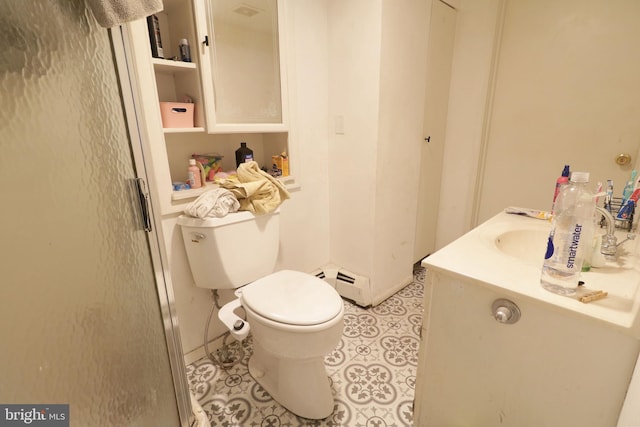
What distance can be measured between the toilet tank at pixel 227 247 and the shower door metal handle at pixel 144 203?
448mm

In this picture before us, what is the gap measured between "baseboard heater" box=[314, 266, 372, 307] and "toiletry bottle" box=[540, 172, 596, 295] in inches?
44.8

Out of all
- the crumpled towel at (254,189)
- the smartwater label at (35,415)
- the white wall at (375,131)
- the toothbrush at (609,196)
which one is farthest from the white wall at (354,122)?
the smartwater label at (35,415)

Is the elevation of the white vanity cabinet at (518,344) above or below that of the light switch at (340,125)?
below

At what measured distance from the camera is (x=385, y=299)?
1.85 meters

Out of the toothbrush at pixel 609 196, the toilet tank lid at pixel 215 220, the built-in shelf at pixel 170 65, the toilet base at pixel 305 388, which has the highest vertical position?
the built-in shelf at pixel 170 65

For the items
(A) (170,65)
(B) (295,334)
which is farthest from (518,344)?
(A) (170,65)

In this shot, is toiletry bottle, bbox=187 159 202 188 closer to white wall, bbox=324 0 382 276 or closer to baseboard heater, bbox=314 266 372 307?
white wall, bbox=324 0 382 276

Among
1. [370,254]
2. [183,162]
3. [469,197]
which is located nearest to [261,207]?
[183,162]

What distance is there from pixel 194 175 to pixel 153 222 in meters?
0.60

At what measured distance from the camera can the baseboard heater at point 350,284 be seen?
1746 millimetres

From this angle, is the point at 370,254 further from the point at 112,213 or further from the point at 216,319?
the point at 112,213

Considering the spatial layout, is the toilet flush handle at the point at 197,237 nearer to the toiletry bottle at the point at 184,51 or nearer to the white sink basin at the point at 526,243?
the toiletry bottle at the point at 184,51

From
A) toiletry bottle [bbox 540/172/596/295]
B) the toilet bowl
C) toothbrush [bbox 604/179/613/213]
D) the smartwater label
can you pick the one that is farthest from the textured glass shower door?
toothbrush [bbox 604/179/613/213]

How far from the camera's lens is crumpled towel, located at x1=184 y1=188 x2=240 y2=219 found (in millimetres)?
1123
